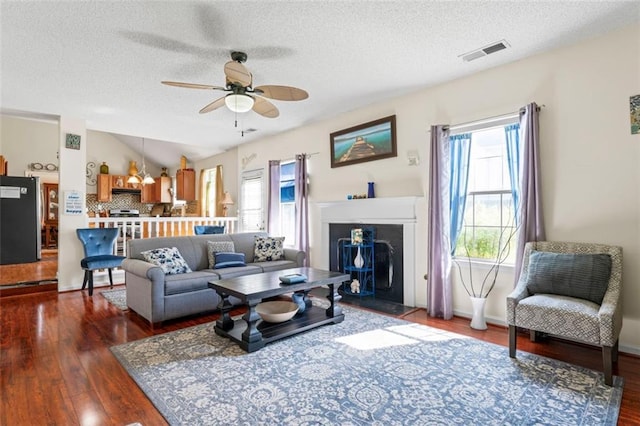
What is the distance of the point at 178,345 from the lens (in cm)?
292

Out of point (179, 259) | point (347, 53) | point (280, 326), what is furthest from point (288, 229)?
point (347, 53)

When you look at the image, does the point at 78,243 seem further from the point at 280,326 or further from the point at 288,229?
the point at 280,326

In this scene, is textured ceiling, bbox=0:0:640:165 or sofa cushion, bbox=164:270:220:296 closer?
textured ceiling, bbox=0:0:640:165

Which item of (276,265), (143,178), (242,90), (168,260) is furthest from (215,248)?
(143,178)

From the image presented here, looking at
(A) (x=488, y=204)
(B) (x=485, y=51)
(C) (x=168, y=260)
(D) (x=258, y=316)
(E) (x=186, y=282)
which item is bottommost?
(D) (x=258, y=316)

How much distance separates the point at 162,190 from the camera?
949 centimetres

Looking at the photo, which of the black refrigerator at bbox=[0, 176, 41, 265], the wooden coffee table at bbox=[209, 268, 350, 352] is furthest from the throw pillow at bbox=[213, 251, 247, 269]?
the black refrigerator at bbox=[0, 176, 41, 265]

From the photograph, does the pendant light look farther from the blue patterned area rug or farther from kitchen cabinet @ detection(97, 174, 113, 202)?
the blue patterned area rug

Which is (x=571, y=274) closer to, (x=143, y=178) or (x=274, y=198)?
(x=274, y=198)

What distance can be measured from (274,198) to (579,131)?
4487mm

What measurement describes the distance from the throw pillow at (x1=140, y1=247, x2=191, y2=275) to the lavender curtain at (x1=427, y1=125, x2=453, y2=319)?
2.92 m

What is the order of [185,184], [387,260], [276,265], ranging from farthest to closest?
[185,184]
[276,265]
[387,260]

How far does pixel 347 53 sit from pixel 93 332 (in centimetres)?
371

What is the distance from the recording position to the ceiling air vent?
9.64 ft
